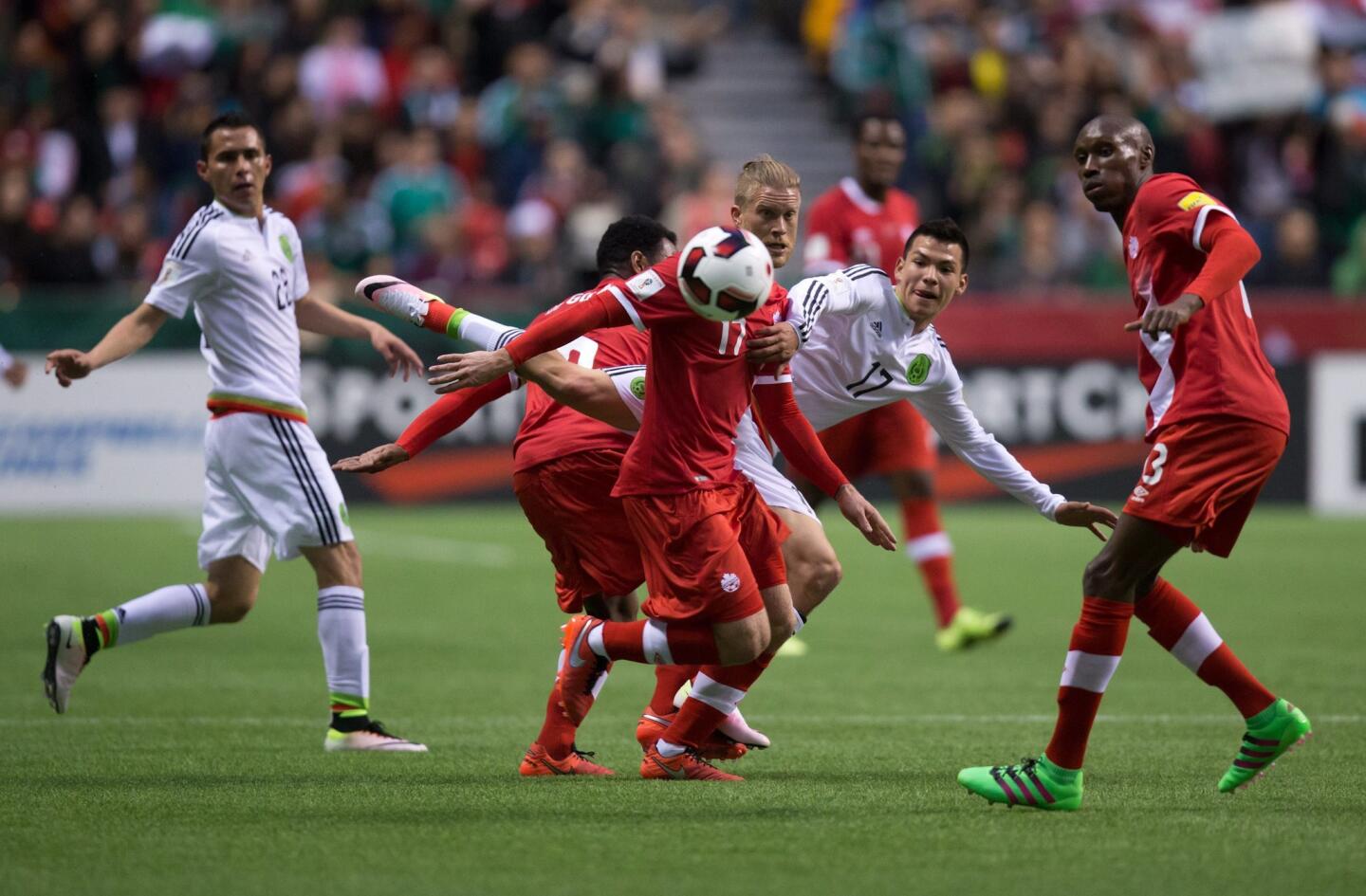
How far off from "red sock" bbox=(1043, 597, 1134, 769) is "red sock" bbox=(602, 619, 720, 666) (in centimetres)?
111

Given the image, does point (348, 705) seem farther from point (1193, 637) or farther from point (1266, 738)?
point (1266, 738)

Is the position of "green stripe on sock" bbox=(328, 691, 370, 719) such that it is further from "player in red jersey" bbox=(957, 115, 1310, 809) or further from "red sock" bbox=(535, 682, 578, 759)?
"player in red jersey" bbox=(957, 115, 1310, 809)

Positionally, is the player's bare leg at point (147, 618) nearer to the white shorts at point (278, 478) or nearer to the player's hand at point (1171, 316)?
the white shorts at point (278, 478)

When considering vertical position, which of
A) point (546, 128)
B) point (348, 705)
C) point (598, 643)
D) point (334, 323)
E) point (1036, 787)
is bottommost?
point (348, 705)

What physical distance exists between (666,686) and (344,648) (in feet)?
4.10

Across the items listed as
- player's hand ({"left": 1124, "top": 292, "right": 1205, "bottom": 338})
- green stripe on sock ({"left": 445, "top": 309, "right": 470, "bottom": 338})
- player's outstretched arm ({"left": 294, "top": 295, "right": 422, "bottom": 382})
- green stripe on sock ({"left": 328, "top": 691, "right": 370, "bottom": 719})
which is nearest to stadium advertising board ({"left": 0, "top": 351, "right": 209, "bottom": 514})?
player's outstretched arm ({"left": 294, "top": 295, "right": 422, "bottom": 382})

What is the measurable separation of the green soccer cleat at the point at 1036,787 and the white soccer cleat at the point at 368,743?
2.26 metres

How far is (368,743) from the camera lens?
23.7 feet

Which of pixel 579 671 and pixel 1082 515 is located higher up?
pixel 1082 515

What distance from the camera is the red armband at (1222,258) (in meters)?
5.69

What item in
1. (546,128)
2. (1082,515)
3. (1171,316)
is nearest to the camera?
(1171,316)

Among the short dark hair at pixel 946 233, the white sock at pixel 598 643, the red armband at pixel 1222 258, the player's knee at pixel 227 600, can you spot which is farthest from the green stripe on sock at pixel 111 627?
the red armband at pixel 1222 258

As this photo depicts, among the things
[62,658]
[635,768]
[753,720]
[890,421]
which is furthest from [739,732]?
[890,421]

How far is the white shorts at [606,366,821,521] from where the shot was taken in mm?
6715
